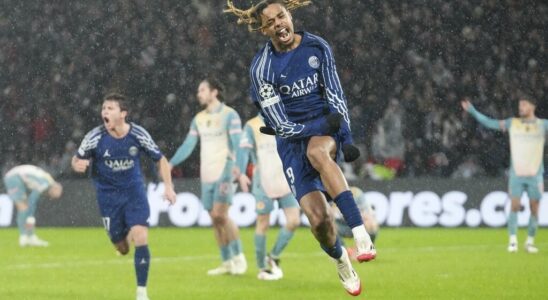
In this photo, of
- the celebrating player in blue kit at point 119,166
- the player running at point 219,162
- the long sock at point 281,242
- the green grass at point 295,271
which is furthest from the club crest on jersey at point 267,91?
the player running at point 219,162

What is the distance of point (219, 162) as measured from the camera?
13.3 metres

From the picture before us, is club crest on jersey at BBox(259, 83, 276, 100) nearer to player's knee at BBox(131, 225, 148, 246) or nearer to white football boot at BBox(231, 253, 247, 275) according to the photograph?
player's knee at BBox(131, 225, 148, 246)

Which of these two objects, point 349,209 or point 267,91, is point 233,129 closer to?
point 267,91

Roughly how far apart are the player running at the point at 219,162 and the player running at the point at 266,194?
224mm

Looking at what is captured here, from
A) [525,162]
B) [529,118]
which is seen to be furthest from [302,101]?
[529,118]

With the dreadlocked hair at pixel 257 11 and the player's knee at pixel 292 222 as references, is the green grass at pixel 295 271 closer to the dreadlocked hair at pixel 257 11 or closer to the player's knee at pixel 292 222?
the player's knee at pixel 292 222

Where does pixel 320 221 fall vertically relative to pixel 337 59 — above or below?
below

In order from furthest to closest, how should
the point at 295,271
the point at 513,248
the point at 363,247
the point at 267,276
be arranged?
the point at 513,248 < the point at 295,271 < the point at 267,276 < the point at 363,247

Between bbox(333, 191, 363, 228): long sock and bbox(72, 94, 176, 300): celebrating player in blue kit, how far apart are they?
9.40 feet

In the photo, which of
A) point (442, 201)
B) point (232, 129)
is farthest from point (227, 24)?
point (232, 129)

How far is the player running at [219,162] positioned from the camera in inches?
497

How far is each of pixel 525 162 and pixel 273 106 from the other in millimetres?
8509

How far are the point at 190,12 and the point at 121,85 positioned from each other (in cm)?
217

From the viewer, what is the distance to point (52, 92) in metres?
23.3
